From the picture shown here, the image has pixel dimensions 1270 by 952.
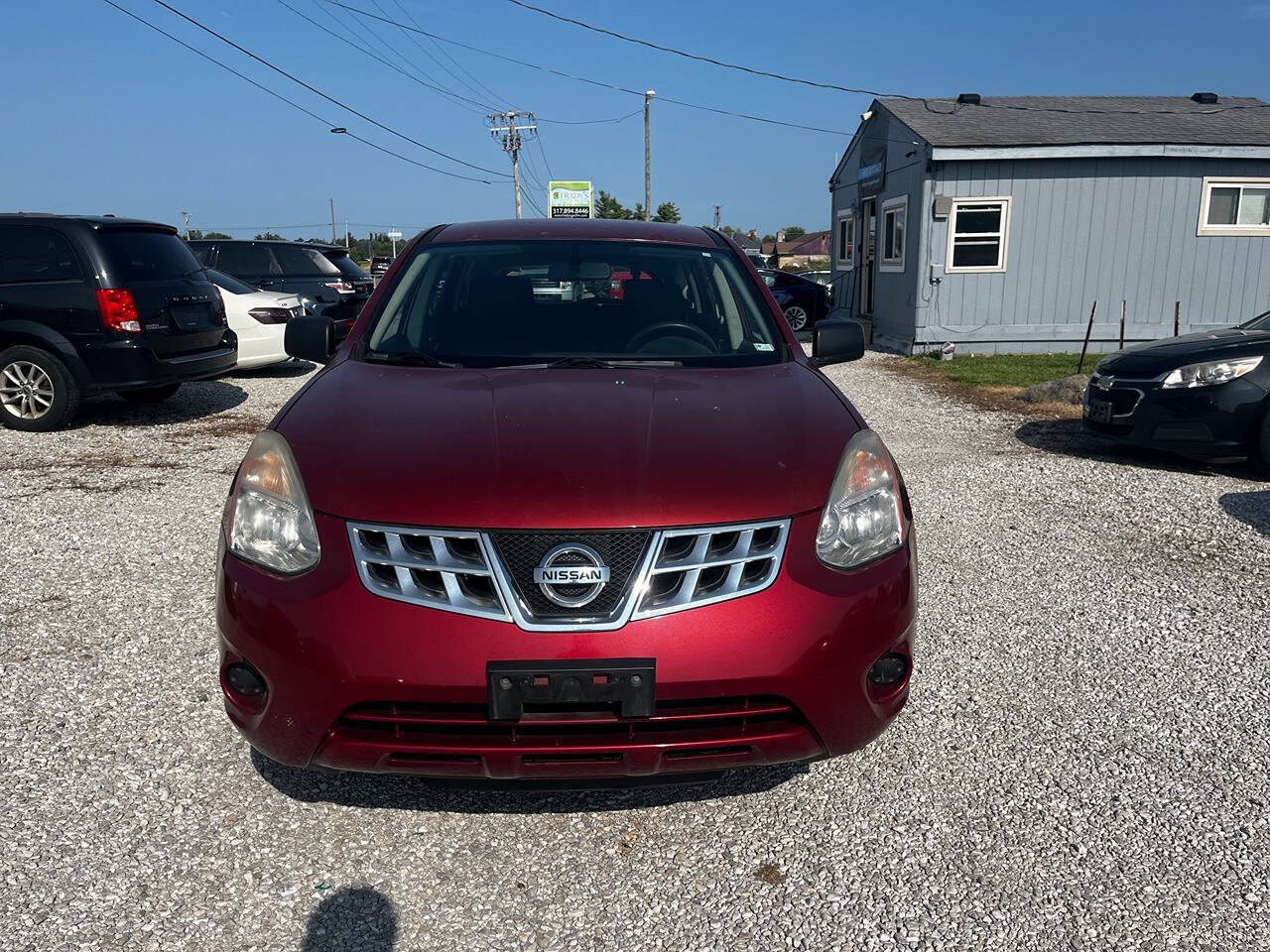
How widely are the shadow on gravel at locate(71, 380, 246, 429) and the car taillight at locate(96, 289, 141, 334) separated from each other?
121 centimetres

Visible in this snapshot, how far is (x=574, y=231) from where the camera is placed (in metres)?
4.05

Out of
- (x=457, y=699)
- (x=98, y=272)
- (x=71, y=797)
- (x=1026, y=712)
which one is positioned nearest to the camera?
(x=457, y=699)

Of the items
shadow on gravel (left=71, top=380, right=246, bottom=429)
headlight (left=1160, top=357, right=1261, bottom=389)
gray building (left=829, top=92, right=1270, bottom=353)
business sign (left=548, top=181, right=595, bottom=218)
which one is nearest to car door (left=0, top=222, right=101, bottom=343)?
shadow on gravel (left=71, top=380, right=246, bottom=429)

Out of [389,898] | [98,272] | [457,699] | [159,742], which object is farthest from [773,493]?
[98,272]

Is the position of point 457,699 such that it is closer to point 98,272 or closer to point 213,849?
point 213,849

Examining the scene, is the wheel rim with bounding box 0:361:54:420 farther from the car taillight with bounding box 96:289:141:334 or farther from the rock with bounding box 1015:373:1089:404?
the rock with bounding box 1015:373:1089:404

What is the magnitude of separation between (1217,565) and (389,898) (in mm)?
4460

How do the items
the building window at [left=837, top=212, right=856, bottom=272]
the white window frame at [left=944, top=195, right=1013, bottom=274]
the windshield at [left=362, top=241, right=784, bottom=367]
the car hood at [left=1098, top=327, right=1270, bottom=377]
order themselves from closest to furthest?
the windshield at [left=362, top=241, right=784, bottom=367] → the car hood at [left=1098, top=327, right=1270, bottom=377] → the white window frame at [left=944, top=195, right=1013, bottom=274] → the building window at [left=837, top=212, right=856, bottom=272]

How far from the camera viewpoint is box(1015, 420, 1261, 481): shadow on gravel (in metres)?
7.23

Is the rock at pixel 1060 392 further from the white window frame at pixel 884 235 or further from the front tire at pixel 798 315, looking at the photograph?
the front tire at pixel 798 315

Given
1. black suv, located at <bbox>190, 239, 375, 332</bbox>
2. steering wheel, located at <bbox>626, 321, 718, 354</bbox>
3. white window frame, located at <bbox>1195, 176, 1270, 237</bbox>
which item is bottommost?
steering wheel, located at <bbox>626, 321, 718, 354</bbox>

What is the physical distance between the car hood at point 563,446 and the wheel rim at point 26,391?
669 cm

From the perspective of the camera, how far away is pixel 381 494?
2.32m

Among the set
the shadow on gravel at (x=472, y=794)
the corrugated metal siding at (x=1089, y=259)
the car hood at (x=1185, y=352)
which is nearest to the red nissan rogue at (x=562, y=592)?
the shadow on gravel at (x=472, y=794)
